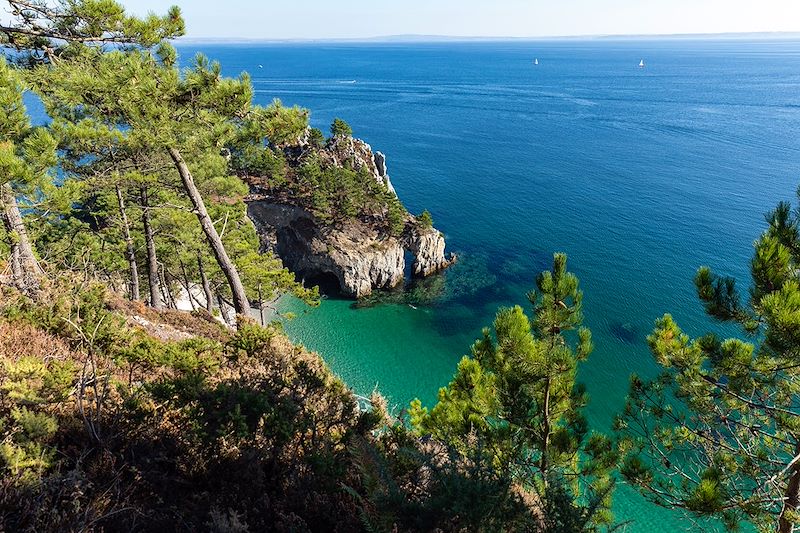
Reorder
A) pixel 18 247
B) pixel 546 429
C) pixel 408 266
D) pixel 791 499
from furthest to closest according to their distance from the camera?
pixel 408 266 < pixel 18 247 < pixel 546 429 < pixel 791 499

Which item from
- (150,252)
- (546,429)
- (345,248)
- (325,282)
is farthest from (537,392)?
(325,282)

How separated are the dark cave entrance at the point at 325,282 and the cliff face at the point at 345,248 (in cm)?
8

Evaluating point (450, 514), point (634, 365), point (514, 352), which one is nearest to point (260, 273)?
point (514, 352)

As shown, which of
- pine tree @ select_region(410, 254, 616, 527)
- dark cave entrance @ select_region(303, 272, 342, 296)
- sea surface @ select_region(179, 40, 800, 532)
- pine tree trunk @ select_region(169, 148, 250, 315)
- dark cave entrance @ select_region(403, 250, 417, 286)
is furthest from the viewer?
dark cave entrance @ select_region(403, 250, 417, 286)

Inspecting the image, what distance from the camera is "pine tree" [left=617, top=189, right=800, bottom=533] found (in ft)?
17.0

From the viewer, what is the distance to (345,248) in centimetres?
3284

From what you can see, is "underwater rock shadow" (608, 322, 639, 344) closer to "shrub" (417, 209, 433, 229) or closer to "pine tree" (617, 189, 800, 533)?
"shrub" (417, 209, 433, 229)

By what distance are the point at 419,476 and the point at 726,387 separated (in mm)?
4588

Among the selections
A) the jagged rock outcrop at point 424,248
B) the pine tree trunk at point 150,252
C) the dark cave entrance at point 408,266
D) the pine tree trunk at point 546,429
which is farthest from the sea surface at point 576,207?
the pine tree trunk at point 150,252

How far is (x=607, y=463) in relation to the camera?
785 centimetres

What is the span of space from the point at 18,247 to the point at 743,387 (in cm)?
1328

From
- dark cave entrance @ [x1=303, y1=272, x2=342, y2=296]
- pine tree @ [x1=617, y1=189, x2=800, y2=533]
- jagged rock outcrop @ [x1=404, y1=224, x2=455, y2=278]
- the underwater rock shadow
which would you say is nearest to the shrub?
jagged rock outcrop @ [x1=404, y1=224, x2=455, y2=278]

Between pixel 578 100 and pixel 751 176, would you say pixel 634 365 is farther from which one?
pixel 578 100

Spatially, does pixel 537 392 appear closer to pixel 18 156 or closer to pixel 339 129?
pixel 18 156
